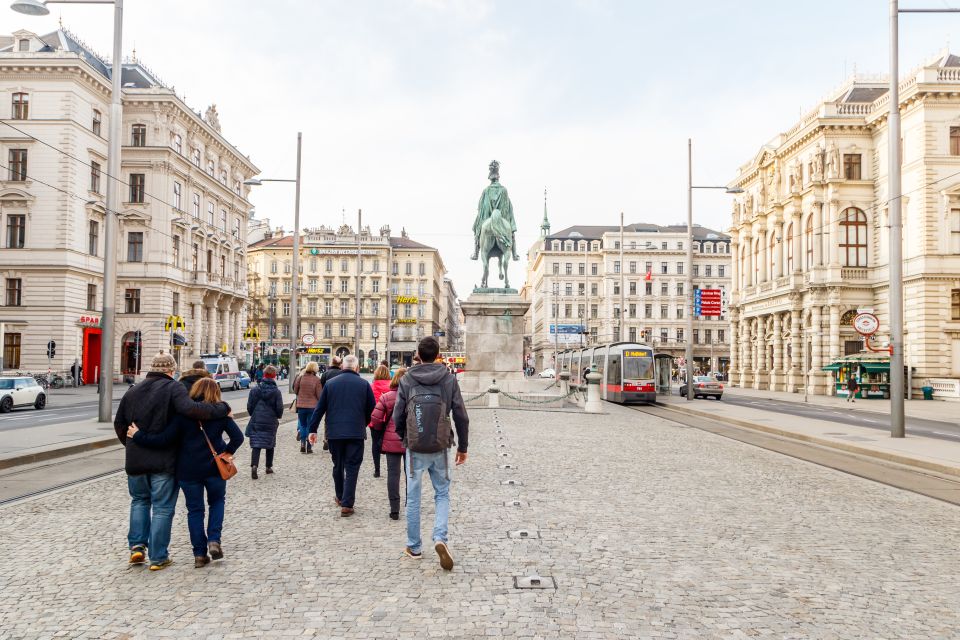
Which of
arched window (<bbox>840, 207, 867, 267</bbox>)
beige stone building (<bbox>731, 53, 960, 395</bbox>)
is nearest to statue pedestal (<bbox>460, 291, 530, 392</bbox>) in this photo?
beige stone building (<bbox>731, 53, 960, 395</bbox>)

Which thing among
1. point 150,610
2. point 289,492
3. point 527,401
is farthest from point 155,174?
point 150,610

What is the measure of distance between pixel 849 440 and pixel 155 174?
4717 centimetres

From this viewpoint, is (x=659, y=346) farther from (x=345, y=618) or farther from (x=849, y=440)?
(x=345, y=618)

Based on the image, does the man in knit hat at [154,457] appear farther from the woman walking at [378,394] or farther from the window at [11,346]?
the window at [11,346]

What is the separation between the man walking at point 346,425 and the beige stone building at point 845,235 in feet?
123

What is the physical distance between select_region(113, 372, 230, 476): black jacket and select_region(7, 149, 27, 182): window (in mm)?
45214

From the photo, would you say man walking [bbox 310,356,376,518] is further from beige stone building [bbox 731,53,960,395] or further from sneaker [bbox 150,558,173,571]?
beige stone building [bbox 731,53,960,395]

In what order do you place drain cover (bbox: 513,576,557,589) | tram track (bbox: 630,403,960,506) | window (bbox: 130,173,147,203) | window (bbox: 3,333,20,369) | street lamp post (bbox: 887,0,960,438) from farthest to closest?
window (bbox: 130,173,147,203), window (bbox: 3,333,20,369), street lamp post (bbox: 887,0,960,438), tram track (bbox: 630,403,960,506), drain cover (bbox: 513,576,557,589)

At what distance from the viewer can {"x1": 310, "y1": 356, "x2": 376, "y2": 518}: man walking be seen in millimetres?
7992

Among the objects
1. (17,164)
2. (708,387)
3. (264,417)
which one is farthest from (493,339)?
(17,164)

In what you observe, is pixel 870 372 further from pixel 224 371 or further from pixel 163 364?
pixel 163 364

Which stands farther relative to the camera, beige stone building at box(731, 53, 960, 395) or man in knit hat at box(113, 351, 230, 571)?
beige stone building at box(731, 53, 960, 395)

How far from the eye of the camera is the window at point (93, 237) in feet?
150

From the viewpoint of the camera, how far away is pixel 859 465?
42.8ft
